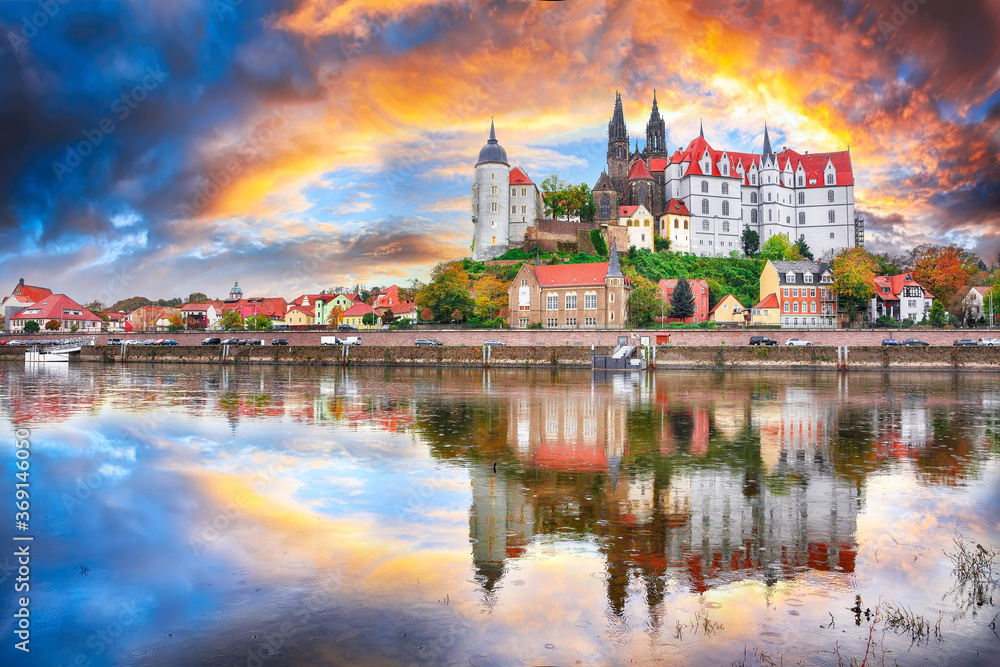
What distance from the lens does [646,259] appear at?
106125 millimetres

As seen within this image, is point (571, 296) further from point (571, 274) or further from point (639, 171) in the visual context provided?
point (639, 171)

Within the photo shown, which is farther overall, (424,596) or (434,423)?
(434,423)

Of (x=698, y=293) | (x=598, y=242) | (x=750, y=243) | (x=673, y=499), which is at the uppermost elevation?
(x=750, y=243)

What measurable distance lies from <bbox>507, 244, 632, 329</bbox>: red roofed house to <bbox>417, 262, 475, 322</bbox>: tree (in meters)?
5.95

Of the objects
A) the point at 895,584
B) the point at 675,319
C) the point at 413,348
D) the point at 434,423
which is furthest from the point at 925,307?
the point at 895,584

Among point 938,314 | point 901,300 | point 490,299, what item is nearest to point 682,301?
point 490,299

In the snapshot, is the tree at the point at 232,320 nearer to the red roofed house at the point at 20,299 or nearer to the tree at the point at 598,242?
the red roofed house at the point at 20,299

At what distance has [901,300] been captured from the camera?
286ft

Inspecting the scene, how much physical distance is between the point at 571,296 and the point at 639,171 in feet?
167

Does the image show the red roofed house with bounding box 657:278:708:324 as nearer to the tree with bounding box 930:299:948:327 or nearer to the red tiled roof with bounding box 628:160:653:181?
Result: the tree with bounding box 930:299:948:327

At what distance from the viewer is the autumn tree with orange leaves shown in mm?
93625

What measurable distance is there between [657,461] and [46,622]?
13.0 metres

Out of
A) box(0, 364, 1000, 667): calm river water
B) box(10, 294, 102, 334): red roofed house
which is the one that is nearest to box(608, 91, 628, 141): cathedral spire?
box(10, 294, 102, 334): red roofed house

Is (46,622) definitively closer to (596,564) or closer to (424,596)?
(424,596)
